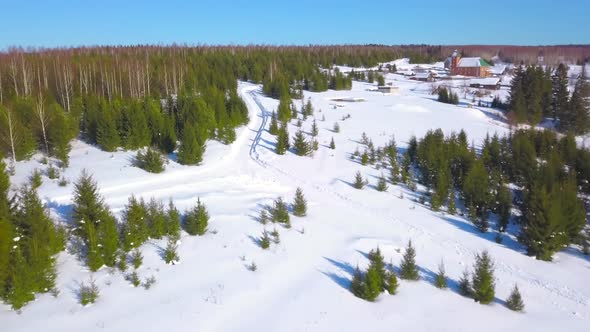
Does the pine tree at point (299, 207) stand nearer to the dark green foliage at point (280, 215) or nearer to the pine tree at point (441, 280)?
the dark green foliage at point (280, 215)

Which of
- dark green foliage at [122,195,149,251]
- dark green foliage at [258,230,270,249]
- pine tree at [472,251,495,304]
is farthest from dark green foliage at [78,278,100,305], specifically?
pine tree at [472,251,495,304]

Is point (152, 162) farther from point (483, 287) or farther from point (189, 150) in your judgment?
point (483, 287)

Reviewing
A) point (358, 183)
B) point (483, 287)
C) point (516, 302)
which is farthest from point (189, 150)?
point (516, 302)

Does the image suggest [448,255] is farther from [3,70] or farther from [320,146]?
[3,70]

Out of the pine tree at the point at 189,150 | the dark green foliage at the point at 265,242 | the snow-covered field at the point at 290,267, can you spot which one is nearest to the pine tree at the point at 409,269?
the snow-covered field at the point at 290,267

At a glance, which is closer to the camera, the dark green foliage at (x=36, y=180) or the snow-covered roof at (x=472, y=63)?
the dark green foliage at (x=36, y=180)

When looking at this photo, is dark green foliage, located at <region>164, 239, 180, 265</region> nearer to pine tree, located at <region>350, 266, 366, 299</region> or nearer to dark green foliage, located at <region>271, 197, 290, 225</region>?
dark green foliage, located at <region>271, 197, 290, 225</region>
